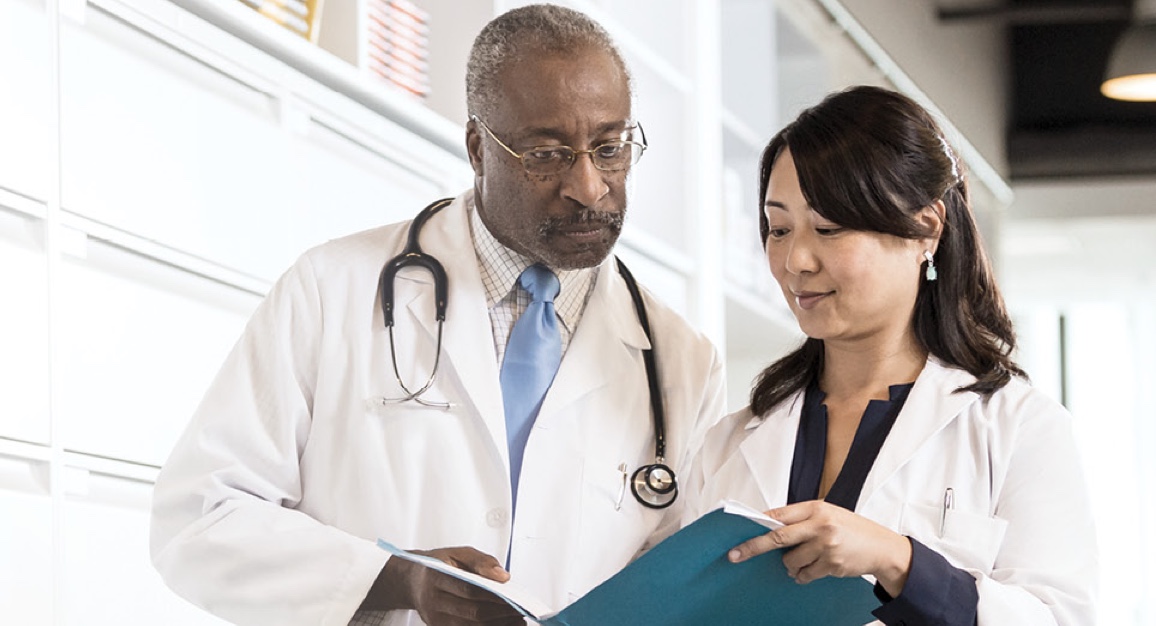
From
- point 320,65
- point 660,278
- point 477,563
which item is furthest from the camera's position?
point 660,278

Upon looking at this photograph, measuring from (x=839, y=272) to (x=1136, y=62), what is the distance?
4.78 meters

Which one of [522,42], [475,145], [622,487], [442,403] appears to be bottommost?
[622,487]

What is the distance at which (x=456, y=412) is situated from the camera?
6.08 ft

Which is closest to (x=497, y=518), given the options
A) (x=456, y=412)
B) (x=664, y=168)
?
(x=456, y=412)

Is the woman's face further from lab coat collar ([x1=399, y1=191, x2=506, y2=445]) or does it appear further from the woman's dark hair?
lab coat collar ([x1=399, y1=191, x2=506, y2=445])

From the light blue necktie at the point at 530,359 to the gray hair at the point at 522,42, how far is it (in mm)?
234

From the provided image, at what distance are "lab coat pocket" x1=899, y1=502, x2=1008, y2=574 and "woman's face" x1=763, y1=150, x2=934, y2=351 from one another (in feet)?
0.76

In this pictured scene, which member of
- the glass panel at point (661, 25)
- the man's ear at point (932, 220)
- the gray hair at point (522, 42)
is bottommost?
the man's ear at point (932, 220)

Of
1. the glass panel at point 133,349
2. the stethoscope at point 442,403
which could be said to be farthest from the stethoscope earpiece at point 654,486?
the glass panel at point 133,349

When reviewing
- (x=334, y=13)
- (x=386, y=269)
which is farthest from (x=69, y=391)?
(x=334, y=13)

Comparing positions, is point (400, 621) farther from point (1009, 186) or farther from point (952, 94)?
point (1009, 186)

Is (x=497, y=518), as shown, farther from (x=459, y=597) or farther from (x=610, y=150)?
(x=610, y=150)

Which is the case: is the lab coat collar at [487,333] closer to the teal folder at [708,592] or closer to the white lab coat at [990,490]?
the white lab coat at [990,490]

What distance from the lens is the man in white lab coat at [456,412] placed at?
1.74 meters
